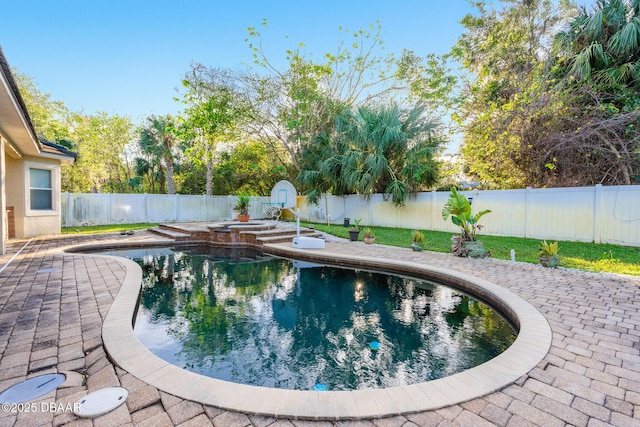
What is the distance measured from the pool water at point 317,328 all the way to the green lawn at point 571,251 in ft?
9.61

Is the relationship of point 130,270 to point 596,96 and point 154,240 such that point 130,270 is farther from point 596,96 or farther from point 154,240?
point 596,96

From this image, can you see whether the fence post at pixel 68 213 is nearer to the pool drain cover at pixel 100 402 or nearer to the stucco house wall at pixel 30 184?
the stucco house wall at pixel 30 184

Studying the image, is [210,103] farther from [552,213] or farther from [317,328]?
[552,213]

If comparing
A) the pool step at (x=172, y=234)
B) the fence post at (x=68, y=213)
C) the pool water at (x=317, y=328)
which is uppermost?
the fence post at (x=68, y=213)

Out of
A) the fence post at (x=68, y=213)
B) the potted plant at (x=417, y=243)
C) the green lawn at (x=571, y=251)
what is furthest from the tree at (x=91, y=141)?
the green lawn at (x=571, y=251)

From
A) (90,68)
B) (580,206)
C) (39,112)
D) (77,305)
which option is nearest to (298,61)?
(90,68)

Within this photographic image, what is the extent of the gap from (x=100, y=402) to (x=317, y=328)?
101 inches

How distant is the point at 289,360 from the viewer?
317 centimetres

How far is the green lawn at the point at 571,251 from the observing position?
588 centimetres

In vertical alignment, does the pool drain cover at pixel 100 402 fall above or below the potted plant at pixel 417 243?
below

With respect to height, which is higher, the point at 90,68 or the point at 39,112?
the point at 90,68

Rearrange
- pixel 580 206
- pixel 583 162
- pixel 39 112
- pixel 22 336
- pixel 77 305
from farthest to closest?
1. pixel 39 112
2. pixel 583 162
3. pixel 580 206
4. pixel 77 305
5. pixel 22 336

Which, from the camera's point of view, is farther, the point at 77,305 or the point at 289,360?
the point at 77,305

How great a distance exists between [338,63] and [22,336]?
18.0m
